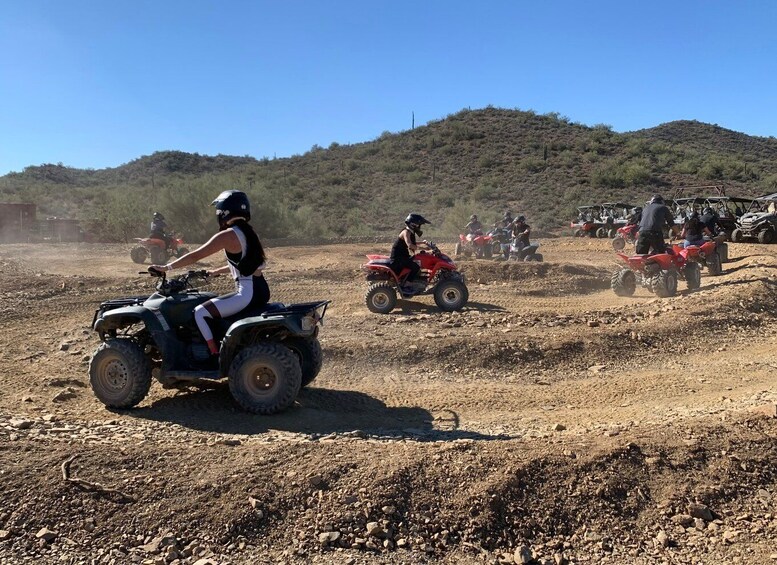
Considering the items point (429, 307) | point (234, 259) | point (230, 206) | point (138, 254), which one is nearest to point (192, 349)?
point (234, 259)

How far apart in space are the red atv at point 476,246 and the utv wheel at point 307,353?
1347cm

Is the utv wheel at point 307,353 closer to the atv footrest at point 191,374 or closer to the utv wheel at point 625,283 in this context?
the atv footrest at point 191,374

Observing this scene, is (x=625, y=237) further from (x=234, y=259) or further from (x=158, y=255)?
(x=234, y=259)

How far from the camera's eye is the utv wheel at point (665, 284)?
39.2ft

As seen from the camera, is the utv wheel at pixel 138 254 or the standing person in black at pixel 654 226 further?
the utv wheel at pixel 138 254

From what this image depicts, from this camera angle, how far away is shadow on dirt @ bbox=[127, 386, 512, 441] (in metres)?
4.95

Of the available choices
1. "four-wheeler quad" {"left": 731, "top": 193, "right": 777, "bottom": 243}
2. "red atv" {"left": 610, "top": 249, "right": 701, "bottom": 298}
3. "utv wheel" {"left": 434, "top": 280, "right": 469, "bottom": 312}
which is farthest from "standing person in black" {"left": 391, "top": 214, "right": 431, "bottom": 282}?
"four-wheeler quad" {"left": 731, "top": 193, "right": 777, "bottom": 243}

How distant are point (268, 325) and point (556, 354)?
3.84 metres

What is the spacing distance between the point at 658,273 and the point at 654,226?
0.95 meters

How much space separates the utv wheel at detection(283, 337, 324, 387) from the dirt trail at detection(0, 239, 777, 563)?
32 centimetres

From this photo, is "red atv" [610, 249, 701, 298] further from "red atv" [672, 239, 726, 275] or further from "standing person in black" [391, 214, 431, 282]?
"standing person in black" [391, 214, 431, 282]

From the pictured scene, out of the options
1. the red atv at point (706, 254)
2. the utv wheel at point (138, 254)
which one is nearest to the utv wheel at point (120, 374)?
the red atv at point (706, 254)

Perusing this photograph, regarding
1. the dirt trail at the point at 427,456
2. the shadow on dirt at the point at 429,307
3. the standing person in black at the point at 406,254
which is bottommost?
the dirt trail at the point at 427,456

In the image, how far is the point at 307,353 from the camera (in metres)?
5.71
